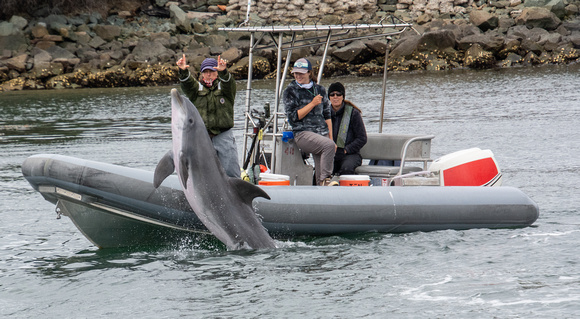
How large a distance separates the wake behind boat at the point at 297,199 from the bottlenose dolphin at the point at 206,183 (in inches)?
18.1

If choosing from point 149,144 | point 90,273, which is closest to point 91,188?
point 90,273

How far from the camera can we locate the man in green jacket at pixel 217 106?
8367 millimetres

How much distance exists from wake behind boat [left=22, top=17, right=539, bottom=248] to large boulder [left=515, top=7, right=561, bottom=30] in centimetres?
3273

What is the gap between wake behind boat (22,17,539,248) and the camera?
804 cm

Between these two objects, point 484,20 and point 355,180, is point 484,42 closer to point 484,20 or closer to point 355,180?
point 484,20

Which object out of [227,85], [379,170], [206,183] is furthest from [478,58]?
[206,183]

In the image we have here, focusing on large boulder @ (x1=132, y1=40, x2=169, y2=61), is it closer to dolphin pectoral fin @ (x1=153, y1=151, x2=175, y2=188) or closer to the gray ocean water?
the gray ocean water

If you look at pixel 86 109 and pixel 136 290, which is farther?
pixel 86 109

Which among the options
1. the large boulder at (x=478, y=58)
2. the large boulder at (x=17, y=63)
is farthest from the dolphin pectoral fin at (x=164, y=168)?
the large boulder at (x=17, y=63)

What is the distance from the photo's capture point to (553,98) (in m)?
25.3

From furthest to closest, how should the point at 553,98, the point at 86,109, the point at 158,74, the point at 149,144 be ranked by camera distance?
the point at 158,74
the point at 86,109
the point at 553,98
the point at 149,144

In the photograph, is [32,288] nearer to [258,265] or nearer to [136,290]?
[136,290]

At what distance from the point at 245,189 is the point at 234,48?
3088 centimetres

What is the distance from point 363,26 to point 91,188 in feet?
12.4
